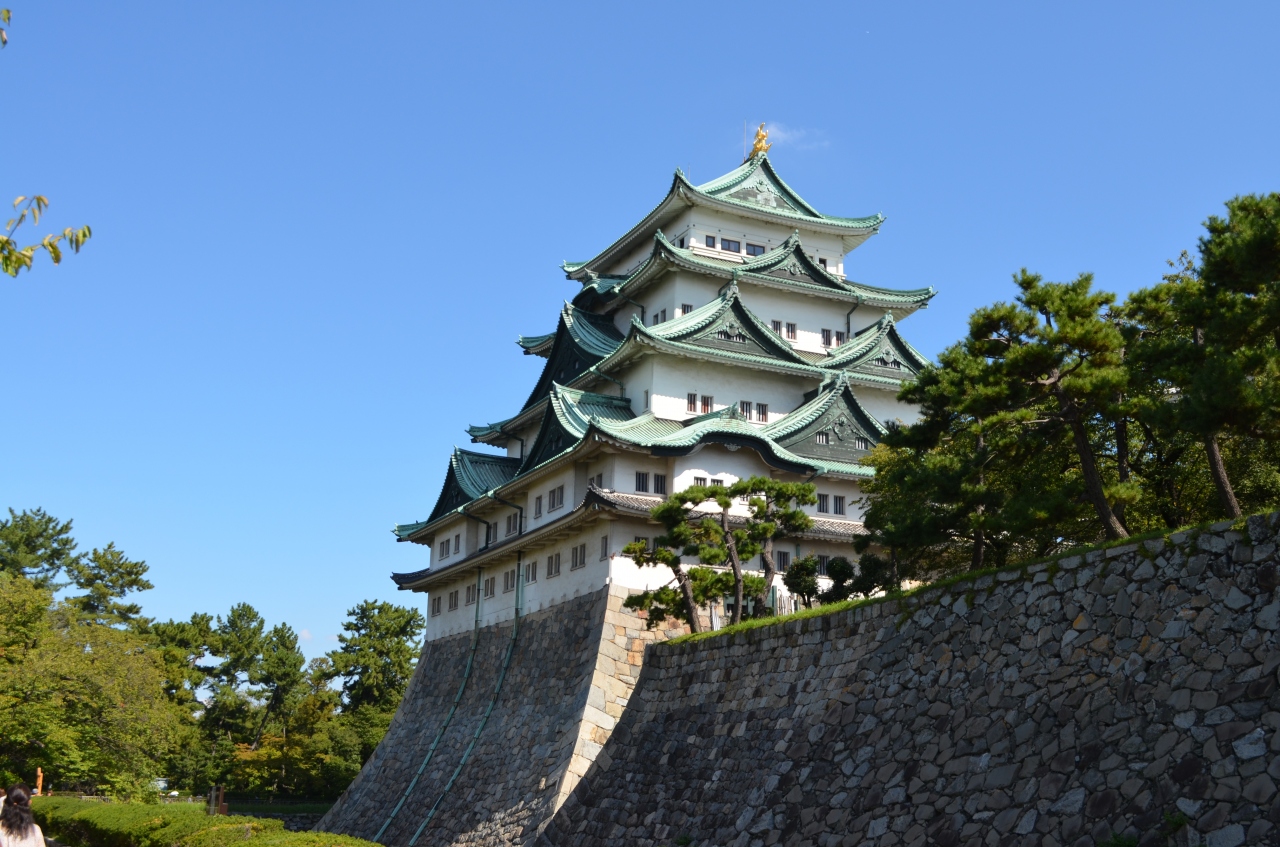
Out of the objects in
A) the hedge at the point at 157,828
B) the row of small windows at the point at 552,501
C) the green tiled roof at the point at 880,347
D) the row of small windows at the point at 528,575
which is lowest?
the hedge at the point at 157,828

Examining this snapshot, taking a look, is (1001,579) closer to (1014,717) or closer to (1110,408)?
(1014,717)

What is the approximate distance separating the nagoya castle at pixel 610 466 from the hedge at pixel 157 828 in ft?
20.9

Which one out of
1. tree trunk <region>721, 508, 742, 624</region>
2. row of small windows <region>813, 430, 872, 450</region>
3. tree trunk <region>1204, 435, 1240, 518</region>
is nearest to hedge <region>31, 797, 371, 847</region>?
tree trunk <region>721, 508, 742, 624</region>

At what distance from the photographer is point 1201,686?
1283 cm

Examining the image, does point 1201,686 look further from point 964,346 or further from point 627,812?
point 627,812

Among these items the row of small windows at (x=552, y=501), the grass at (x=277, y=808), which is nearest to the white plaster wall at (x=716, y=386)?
the row of small windows at (x=552, y=501)

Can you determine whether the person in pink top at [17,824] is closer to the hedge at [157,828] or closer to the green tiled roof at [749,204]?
the hedge at [157,828]

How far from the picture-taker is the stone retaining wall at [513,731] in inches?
1079

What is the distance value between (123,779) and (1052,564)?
3515cm

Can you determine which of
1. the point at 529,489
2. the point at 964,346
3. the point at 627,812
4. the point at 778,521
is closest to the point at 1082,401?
the point at 964,346

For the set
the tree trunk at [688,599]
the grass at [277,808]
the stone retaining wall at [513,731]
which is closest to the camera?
the tree trunk at [688,599]

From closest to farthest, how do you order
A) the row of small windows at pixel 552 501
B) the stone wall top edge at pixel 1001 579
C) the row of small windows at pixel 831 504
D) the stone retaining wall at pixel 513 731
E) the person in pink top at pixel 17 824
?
the person in pink top at pixel 17 824 → the stone wall top edge at pixel 1001 579 → the stone retaining wall at pixel 513 731 → the row of small windows at pixel 831 504 → the row of small windows at pixel 552 501

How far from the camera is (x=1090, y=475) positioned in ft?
57.3

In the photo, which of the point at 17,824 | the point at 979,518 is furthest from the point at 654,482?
the point at 17,824
